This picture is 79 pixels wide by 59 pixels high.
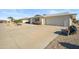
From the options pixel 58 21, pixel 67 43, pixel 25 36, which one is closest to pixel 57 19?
pixel 58 21

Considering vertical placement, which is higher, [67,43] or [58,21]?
[58,21]

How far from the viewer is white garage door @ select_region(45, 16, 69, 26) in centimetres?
327

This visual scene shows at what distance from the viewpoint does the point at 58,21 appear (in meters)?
3.28

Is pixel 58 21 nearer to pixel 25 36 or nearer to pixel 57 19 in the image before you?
pixel 57 19

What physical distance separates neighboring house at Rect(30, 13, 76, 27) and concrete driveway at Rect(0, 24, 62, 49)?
61mm

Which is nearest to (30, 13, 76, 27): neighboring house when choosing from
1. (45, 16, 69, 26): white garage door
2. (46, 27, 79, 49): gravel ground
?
(45, 16, 69, 26): white garage door

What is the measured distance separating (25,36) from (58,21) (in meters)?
0.42

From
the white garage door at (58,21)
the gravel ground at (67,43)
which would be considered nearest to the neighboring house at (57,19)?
the white garage door at (58,21)
